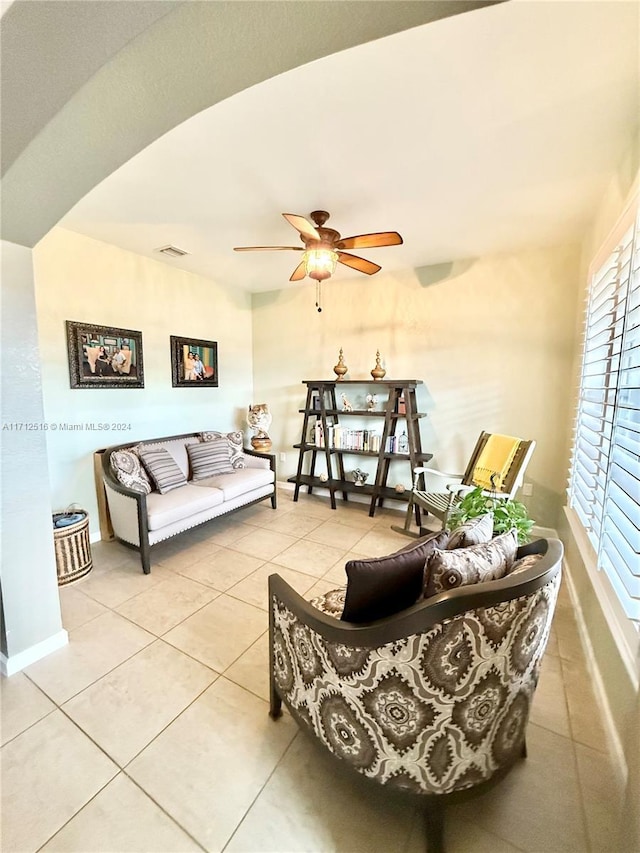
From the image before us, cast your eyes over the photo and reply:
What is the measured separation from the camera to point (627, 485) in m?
1.38

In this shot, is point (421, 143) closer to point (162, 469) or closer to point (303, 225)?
point (303, 225)

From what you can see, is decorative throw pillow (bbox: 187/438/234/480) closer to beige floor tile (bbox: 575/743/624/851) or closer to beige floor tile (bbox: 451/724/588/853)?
beige floor tile (bbox: 451/724/588/853)

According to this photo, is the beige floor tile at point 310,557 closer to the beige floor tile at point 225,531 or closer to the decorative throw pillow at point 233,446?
the beige floor tile at point 225,531

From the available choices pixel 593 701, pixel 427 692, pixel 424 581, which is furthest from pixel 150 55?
pixel 593 701

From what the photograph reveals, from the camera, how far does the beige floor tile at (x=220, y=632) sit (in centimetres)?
175

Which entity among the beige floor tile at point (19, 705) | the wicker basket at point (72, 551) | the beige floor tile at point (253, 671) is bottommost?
the beige floor tile at point (19, 705)

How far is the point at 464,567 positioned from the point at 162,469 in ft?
8.97

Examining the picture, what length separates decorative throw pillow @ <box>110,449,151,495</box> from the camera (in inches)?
107

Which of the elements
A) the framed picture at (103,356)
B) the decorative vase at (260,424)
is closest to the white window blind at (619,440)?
the decorative vase at (260,424)

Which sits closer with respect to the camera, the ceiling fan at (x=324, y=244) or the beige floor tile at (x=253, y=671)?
the beige floor tile at (x=253, y=671)

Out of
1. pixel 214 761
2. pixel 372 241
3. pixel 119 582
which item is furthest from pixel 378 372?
pixel 214 761

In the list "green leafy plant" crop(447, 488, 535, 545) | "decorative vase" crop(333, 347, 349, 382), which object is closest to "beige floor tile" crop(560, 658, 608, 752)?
"green leafy plant" crop(447, 488, 535, 545)

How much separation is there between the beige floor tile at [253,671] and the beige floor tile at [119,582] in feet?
3.23

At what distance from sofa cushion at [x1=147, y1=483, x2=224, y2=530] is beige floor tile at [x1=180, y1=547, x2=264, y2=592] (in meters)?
0.39
